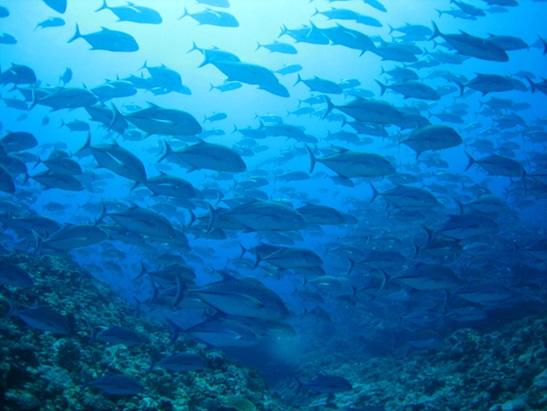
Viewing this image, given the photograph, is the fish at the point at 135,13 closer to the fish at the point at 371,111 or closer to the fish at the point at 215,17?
the fish at the point at 215,17

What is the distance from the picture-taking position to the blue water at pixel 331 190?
10.1 meters

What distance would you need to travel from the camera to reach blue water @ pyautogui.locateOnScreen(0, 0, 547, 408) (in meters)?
10.1

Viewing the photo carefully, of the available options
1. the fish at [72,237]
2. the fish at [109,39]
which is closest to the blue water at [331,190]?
the fish at [72,237]

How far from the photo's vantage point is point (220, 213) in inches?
246

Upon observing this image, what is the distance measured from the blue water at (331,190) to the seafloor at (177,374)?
3.16 ft

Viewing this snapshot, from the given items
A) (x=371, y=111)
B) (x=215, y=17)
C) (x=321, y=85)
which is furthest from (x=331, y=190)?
(x=371, y=111)

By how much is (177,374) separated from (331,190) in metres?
36.4

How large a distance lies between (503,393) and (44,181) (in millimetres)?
8147

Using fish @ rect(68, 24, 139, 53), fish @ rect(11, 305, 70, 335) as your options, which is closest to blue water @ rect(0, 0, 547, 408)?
fish @ rect(68, 24, 139, 53)

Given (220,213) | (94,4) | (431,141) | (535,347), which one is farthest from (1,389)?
(94,4)

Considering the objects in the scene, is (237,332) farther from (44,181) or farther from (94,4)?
(94,4)

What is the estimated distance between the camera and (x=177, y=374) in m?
6.24

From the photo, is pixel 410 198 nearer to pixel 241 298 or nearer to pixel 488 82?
pixel 488 82

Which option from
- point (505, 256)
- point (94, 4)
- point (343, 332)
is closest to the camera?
point (505, 256)
